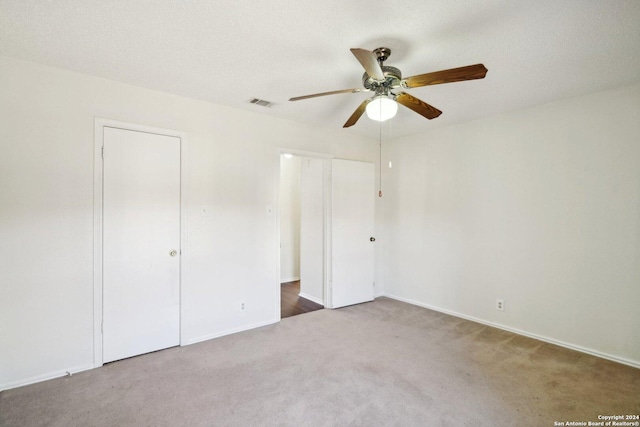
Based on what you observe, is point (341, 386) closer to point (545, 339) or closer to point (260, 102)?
A: point (545, 339)

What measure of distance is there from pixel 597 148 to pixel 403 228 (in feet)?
7.81

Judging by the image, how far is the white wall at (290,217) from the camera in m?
5.84

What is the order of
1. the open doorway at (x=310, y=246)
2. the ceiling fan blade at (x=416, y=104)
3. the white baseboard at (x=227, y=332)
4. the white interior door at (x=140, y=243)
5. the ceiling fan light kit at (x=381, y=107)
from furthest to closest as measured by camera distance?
the open doorway at (x=310, y=246), the white baseboard at (x=227, y=332), the white interior door at (x=140, y=243), the ceiling fan blade at (x=416, y=104), the ceiling fan light kit at (x=381, y=107)

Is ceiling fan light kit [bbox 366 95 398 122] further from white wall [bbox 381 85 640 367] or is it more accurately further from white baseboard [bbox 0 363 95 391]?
white baseboard [bbox 0 363 95 391]

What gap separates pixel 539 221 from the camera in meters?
3.17

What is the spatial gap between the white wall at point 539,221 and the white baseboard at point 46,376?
3.94m

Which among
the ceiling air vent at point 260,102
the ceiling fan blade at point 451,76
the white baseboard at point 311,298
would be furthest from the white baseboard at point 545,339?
the ceiling air vent at point 260,102

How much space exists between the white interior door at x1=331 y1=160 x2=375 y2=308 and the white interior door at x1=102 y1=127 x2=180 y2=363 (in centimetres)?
209

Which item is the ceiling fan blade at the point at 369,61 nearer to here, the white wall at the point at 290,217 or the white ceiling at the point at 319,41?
the white ceiling at the point at 319,41

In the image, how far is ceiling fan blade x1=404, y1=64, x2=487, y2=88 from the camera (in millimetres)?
1676

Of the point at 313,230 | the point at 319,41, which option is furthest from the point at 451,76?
the point at 313,230

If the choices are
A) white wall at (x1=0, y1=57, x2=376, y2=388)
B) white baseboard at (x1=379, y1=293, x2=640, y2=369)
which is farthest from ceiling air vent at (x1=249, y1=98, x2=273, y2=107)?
white baseboard at (x1=379, y1=293, x2=640, y2=369)

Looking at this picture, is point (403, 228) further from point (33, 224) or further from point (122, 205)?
point (33, 224)

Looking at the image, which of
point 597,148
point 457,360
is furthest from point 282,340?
point 597,148
